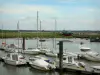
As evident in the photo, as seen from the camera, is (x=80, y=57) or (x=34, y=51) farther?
(x=34, y=51)

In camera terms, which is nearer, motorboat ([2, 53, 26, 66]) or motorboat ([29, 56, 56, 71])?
motorboat ([29, 56, 56, 71])

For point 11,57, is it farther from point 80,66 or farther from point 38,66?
point 80,66

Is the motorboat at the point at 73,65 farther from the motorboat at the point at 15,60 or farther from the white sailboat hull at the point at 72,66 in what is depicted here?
the motorboat at the point at 15,60

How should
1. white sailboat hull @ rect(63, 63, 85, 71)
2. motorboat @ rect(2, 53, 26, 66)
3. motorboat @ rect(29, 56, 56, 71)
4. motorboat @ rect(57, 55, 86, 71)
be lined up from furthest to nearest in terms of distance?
motorboat @ rect(2, 53, 26, 66), motorboat @ rect(29, 56, 56, 71), motorboat @ rect(57, 55, 86, 71), white sailboat hull @ rect(63, 63, 85, 71)

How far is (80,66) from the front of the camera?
97.2 feet

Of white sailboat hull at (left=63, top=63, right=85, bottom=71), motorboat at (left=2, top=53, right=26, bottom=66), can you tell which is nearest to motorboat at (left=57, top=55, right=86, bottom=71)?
white sailboat hull at (left=63, top=63, right=85, bottom=71)

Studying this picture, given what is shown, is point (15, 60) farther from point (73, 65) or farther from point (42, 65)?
point (73, 65)

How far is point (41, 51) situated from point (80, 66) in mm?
22509

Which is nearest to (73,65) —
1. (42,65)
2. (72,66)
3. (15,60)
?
(72,66)

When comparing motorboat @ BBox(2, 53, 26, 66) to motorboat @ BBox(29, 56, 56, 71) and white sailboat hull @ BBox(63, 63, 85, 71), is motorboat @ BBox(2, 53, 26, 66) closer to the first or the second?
motorboat @ BBox(29, 56, 56, 71)

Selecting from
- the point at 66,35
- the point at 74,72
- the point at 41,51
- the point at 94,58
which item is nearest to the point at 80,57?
the point at 94,58

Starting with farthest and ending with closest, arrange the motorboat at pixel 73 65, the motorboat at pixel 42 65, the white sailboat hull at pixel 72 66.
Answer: the motorboat at pixel 42 65 → the motorboat at pixel 73 65 → the white sailboat hull at pixel 72 66

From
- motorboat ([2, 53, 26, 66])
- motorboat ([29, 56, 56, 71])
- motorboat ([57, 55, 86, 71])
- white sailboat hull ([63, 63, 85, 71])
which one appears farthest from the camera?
motorboat ([2, 53, 26, 66])

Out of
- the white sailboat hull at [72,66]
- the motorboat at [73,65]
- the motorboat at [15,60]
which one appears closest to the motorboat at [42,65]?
the motorboat at [15,60]
